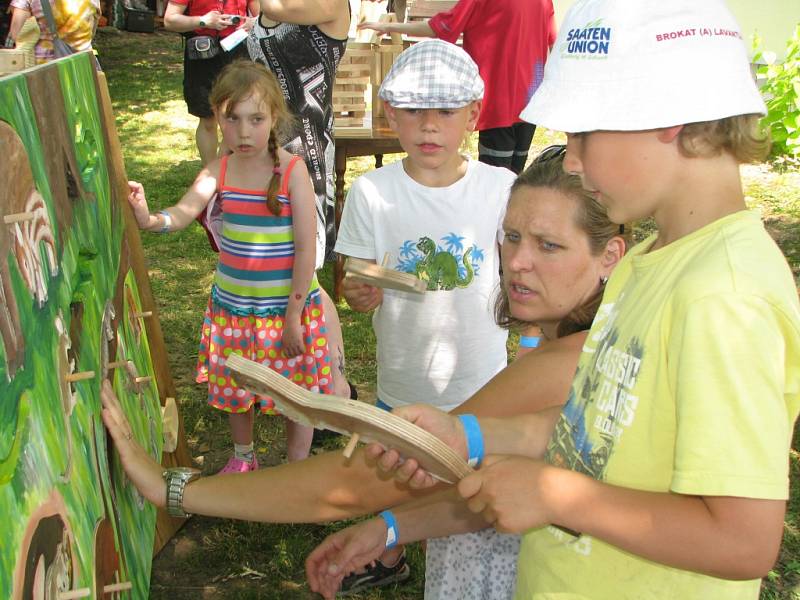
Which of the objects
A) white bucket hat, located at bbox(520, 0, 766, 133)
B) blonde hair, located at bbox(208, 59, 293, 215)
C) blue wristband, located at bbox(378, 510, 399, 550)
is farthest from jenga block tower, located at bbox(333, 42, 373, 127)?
white bucket hat, located at bbox(520, 0, 766, 133)

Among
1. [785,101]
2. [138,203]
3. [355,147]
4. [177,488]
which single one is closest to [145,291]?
[138,203]

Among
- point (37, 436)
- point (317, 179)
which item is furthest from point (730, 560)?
point (317, 179)

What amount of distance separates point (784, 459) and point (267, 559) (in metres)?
2.35

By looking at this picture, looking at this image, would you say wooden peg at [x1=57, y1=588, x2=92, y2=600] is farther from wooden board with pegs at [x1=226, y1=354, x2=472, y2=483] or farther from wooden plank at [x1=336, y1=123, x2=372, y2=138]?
wooden plank at [x1=336, y1=123, x2=372, y2=138]

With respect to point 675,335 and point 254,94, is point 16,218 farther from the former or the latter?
point 254,94

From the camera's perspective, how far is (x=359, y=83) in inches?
207

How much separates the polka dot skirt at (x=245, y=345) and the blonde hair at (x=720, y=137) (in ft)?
7.20

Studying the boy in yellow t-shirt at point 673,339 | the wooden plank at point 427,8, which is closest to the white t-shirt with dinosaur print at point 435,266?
the boy in yellow t-shirt at point 673,339

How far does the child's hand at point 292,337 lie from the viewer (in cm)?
309

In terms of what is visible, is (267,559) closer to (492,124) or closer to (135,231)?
(135,231)

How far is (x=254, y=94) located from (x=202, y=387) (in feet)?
5.77

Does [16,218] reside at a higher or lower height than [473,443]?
higher

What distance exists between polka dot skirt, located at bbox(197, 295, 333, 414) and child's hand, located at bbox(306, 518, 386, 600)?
1265 millimetres

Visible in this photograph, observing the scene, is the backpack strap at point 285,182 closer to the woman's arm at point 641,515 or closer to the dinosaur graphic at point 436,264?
the dinosaur graphic at point 436,264
